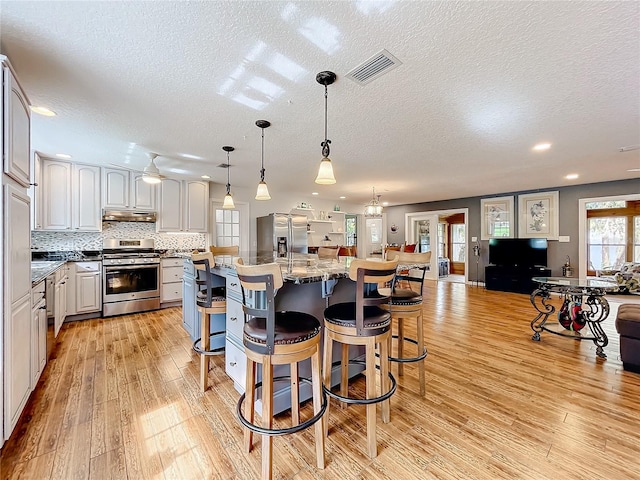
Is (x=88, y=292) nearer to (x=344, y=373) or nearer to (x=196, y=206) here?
(x=196, y=206)

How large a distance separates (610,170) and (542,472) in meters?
5.55

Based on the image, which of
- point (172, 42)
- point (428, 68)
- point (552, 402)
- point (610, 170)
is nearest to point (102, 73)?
point (172, 42)

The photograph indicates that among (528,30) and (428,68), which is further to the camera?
(428,68)

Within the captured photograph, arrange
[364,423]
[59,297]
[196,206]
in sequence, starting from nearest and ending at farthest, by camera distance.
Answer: [364,423], [59,297], [196,206]

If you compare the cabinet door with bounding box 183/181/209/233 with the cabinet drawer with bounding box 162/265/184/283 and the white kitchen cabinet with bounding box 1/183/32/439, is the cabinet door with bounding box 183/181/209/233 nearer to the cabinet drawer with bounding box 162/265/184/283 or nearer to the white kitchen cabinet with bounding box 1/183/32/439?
the cabinet drawer with bounding box 162/265/184/283

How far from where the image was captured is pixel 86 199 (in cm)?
439

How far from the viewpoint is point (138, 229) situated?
198 inches

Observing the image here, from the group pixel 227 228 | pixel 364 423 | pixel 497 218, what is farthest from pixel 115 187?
pixel 497 218

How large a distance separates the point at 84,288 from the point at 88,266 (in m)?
0.33

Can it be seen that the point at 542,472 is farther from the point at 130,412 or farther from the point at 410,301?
the point at 130,412

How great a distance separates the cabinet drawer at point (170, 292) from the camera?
4852 mm

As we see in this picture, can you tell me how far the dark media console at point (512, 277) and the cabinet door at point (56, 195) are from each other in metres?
8.47

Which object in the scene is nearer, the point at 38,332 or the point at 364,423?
the point at 364,423

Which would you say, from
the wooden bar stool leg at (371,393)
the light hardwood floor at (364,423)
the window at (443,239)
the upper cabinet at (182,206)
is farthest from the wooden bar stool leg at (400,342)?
the window at (443,239)
